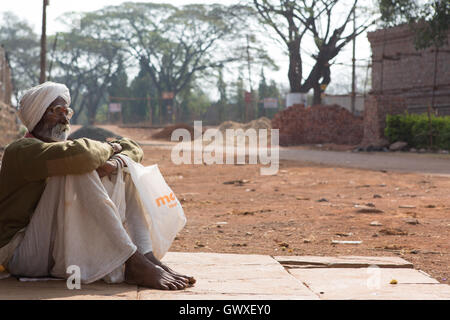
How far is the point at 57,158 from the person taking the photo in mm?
2721

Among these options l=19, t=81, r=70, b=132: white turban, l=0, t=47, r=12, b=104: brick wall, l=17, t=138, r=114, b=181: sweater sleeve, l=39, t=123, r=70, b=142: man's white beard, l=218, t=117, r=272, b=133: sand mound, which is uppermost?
l=0, t=47, r=12, b=104: brick wall

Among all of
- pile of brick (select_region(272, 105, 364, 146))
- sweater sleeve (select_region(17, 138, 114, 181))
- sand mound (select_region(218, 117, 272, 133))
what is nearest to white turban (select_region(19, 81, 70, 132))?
sweater sleeve (select_region(17, 138, 114, 181))

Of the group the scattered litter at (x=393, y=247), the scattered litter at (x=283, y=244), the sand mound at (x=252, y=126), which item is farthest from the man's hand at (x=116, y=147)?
the sand mound at (x=252, y=126)

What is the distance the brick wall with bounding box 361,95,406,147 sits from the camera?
1931 cm

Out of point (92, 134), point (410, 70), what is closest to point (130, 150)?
point (92, 134)

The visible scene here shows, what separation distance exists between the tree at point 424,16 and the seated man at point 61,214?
56.6 ft

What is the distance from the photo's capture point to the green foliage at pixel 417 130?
16392 millimetres

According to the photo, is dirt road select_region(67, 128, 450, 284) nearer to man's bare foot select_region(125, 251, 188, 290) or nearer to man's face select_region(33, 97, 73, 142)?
man's bare foot select_region(125, 251, 188, 290)

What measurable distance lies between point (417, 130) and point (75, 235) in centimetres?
1597

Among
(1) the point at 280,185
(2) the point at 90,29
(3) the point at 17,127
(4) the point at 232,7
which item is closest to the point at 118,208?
(1) the point at 280,185

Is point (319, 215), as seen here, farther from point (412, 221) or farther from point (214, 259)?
point (214, 259)

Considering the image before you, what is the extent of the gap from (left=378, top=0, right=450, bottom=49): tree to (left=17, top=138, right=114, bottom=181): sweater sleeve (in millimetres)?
17370

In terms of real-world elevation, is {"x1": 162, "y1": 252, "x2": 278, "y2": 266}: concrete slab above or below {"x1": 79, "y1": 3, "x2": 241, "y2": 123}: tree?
below

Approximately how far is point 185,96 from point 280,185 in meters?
39.7
